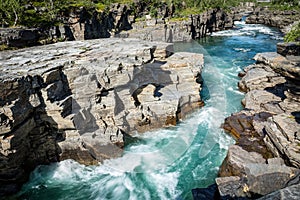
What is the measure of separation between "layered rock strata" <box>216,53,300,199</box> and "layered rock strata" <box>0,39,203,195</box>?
6.76 meters

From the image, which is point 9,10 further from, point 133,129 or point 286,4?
point 286,4

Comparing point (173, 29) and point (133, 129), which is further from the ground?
point (173, 29)

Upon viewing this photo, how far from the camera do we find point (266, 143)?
771 inches

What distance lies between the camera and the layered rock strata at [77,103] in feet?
56.9

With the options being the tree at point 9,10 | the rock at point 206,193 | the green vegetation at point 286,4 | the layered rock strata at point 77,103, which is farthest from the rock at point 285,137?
the green vegetation at point 286,4

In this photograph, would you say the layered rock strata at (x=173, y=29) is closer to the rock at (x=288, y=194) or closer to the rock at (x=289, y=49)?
the rock at (x=289, y=49)

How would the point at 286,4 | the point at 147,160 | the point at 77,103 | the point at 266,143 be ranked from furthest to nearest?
the point at 286,4
the point at 77,103
the point at 147,160
the point at 266,143

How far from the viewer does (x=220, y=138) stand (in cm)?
2255

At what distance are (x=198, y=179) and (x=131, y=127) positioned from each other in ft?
26.2

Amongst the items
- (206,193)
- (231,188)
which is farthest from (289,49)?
(206,193)

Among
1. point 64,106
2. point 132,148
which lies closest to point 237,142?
point 132,148

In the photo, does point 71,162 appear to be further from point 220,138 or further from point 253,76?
point 253,76

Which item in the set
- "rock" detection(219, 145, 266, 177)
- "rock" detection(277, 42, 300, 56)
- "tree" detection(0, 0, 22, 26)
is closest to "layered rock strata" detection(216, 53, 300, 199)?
"rock" detection(219, 145, 266, 177)

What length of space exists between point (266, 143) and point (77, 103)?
16378 mm
